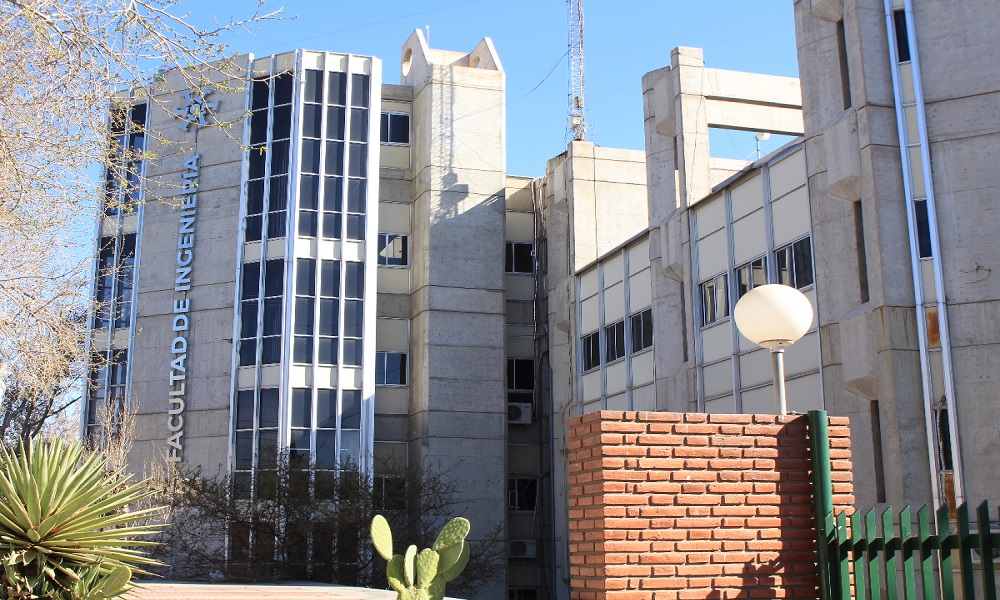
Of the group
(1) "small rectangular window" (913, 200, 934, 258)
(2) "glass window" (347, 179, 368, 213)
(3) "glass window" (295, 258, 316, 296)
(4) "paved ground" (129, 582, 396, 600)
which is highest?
(2) "glass window" (347, 179, 368, 213)

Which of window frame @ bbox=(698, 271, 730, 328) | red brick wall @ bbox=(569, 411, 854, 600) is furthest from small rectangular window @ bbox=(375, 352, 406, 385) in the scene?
red brick wall @ bbox=(569, 411, 854, 600)

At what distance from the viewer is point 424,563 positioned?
10836 millimetres

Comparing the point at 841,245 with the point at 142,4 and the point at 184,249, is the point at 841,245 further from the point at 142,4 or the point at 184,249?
the point at 184,249

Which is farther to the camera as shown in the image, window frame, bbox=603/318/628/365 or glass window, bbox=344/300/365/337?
glass window, bbox=344/300/365/337

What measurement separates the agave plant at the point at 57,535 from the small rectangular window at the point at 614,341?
80.2 ft

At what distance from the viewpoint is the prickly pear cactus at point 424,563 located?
35.1 feet

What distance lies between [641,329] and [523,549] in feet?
43.1

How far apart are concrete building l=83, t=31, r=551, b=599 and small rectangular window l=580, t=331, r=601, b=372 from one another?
196 inches

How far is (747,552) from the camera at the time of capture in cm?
820

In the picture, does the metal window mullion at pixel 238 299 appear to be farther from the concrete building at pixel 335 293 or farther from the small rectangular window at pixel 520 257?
the small rectangular window at pixel 520 257

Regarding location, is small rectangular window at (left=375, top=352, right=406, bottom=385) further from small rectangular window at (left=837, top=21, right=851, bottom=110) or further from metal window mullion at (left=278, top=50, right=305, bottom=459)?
small rectangular window at (left=837, top=21, right=851, bottom=110)

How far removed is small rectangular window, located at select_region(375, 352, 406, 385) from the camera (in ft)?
136

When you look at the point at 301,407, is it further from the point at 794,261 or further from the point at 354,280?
the point at 794,261

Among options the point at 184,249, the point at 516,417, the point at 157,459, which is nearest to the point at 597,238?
the point at 516,417
